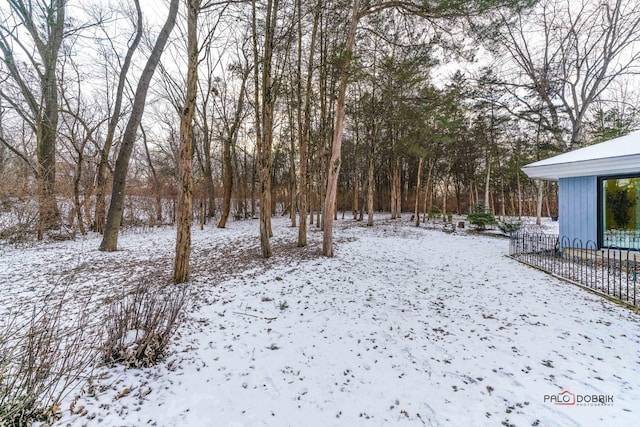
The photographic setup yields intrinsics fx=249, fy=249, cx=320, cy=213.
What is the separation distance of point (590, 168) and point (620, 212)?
7.23 ft

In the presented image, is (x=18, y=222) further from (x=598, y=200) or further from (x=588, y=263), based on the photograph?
(x=598, y=200)

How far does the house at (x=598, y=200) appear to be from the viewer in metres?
6.95

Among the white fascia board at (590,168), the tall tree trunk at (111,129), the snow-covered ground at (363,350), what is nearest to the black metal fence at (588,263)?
the snow-covered ground at (363,350)

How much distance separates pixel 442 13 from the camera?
5781 millimetres

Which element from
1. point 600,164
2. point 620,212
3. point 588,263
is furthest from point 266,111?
point 620,212

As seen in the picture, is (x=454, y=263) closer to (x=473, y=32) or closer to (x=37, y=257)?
(x=473, y=32)

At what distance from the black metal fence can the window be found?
39 centimetres

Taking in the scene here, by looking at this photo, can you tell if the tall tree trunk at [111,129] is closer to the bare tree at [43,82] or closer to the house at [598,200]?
the bare tree at [43,82]

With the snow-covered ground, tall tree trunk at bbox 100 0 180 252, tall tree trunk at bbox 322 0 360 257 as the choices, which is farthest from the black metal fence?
tall tree trunk at bbox 100 0 180 252

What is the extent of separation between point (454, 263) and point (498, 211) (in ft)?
100

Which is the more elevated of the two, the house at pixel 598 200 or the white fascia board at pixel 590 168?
the white fascia board at pixel 590 168

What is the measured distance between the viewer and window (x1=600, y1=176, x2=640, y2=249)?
23.5ft

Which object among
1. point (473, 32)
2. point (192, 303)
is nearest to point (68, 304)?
point (192, 303)

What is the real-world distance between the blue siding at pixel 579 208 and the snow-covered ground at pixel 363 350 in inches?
117
